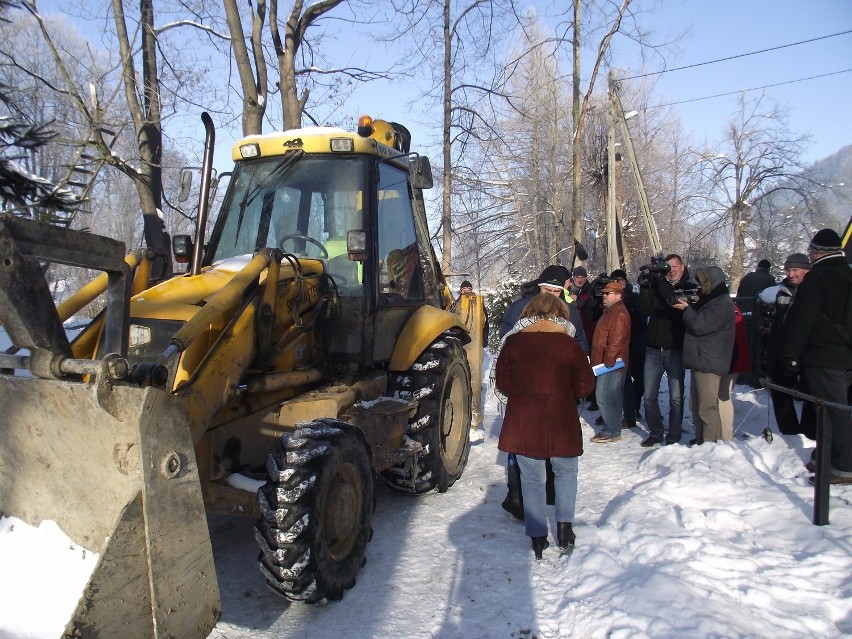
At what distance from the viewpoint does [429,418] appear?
5.23 metres

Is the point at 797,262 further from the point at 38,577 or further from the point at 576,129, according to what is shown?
the point at 576,129

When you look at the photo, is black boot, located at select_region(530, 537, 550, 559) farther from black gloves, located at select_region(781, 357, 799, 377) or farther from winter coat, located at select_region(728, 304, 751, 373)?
winter coat, located at select_region(728, 304, 751, 373)

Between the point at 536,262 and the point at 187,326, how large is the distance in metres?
29.0

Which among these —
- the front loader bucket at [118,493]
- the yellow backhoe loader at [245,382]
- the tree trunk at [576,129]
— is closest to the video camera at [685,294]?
the yellow backhoe loader at [245,382]

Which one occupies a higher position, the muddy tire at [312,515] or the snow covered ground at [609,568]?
the muddy tire at [312,515]

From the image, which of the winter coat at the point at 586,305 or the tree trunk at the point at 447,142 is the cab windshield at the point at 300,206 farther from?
the tree trunk at the point at 447,142

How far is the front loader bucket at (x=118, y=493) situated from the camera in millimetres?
2469

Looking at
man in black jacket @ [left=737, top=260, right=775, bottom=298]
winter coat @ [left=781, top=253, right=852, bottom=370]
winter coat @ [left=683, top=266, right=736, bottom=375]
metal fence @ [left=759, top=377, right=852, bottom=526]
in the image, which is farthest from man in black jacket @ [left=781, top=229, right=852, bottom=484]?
man in black jacket @ [left=737, top=260, right=775, bottom=298]

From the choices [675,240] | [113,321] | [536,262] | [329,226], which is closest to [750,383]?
[329,226]

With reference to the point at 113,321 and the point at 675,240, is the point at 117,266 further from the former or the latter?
the point at 675,240

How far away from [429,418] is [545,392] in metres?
1.22

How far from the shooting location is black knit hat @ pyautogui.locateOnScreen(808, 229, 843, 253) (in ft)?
16.2

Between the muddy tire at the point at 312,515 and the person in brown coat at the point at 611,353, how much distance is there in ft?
13.6

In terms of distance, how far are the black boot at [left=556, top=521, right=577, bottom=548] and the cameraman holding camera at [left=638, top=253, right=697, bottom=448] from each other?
290 cm
